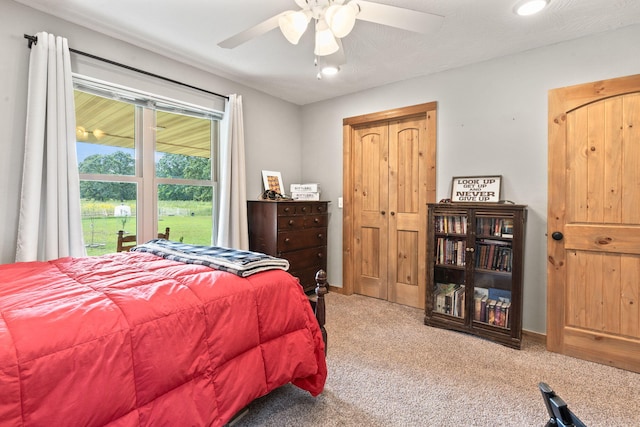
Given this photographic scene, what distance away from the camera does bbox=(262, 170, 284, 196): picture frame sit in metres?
3.79

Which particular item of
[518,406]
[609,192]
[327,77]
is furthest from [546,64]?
[518,406]

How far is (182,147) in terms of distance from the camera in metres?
3.19

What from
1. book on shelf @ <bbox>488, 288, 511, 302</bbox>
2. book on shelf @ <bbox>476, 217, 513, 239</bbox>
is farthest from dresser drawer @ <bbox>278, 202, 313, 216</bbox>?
book on shelf @ <bbox>488, 288, 511, 302</bbox>

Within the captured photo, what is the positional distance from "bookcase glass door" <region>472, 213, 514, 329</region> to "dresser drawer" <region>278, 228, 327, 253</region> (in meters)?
1.77

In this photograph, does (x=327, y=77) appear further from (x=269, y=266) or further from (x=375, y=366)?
(x=375, y=366)

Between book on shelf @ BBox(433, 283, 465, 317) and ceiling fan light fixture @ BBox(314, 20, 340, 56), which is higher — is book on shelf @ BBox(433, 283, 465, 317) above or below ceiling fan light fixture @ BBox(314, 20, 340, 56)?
below

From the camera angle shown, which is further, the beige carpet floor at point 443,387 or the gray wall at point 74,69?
the gray wall at point 74,69

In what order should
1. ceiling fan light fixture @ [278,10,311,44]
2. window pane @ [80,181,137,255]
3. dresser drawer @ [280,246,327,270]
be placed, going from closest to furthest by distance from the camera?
ceiling fan light fixture @ [278,10,311,44] → window pane @ [80,181,137,255] → dresser drawer @ [280,246,327,270]

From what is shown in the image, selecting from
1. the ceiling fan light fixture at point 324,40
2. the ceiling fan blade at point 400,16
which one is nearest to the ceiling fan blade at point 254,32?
the ceiling fan light fixture at point 324,40

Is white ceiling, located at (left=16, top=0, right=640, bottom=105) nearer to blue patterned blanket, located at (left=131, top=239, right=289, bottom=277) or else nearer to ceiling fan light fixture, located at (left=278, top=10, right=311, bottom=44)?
ceiling fan light fixture, located at (left=278, top=10, right=311, bottom=44)

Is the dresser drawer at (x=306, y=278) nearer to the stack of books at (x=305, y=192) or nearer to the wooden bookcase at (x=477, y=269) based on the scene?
the stack of books at (x=305, y=192)

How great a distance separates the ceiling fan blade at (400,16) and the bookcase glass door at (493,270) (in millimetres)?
1676

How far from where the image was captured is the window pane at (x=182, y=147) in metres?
2.99

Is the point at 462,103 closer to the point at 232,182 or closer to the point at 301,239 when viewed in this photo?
the point at 301,239
